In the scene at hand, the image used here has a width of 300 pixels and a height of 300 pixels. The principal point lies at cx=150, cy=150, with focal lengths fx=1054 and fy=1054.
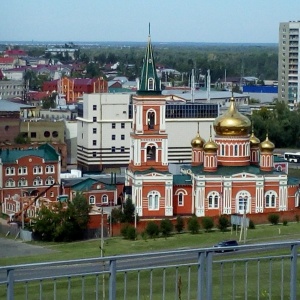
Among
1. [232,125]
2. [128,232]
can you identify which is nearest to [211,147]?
[232,125]

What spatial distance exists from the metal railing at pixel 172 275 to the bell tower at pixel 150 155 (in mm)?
10946

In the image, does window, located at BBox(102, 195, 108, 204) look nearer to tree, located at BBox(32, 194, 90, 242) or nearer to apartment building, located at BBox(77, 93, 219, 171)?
tree, located at BBox(32, 194, 90, 242)

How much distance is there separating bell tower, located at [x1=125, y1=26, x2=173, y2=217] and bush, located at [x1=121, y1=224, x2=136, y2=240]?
110 cm

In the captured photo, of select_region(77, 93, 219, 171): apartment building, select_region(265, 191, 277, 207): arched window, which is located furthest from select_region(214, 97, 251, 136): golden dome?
select_region(77, 93, 219, 171): apartment building

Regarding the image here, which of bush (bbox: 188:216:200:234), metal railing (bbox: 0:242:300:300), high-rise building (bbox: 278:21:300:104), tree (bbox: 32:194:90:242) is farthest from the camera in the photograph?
high-rise building (bbox: 278:21:300:104)

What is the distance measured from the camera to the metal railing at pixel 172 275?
3.92 metres

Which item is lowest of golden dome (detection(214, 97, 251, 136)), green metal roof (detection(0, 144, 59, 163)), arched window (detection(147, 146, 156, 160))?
green metal roof (detection(0, 144, 59, 163))

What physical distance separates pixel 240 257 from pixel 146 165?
37.9 ft

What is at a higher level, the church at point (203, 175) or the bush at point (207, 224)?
the church at point (203, 175)

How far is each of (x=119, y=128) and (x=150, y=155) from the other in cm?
668

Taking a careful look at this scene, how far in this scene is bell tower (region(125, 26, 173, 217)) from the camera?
15685 millimetres

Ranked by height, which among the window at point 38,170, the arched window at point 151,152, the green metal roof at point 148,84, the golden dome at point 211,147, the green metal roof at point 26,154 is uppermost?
the green metal roof at point 148,84

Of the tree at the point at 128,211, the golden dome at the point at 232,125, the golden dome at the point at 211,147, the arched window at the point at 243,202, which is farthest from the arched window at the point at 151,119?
the arched window at the point at 243,202

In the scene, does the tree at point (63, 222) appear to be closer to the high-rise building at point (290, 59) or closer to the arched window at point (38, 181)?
the arched window at point (38, 181)
